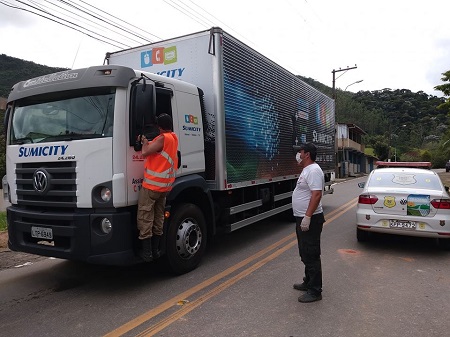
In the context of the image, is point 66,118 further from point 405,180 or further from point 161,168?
point 405,180

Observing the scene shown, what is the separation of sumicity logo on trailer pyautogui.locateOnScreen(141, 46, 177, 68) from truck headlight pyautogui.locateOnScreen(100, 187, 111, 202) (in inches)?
109

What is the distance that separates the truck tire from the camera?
4.78 metres

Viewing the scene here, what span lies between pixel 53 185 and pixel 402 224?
5.35m

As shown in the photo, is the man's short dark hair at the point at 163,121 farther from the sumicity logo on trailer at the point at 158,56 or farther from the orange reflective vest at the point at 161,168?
the sumicity logo on trailer at the point at 158,56

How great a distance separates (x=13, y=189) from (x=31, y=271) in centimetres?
144

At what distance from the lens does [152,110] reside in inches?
169

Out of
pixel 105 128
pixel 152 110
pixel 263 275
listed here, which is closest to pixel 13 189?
pixel 105 128

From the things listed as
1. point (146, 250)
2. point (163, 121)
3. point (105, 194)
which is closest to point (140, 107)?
point (163, 121)

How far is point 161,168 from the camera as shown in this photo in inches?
170

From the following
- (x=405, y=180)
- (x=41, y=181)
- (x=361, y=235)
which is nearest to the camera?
(x=41, y=181)

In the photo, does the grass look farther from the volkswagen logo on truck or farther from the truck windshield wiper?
the volkswagen logo on truck

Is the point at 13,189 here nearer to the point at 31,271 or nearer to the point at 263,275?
the point at 31,271

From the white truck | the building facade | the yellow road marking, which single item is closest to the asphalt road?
the yellow road marking

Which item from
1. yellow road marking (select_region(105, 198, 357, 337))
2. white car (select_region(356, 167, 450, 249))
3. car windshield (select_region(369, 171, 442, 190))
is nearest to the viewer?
yellow road marking (select_region(105, 198, 357, 337))
